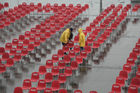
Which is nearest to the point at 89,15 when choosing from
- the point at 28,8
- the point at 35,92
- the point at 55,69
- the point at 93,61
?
the point at 28,8

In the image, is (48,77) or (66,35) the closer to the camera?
(48,77)

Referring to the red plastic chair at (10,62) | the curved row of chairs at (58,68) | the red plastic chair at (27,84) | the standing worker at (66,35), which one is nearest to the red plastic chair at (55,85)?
the curved row of chairs at (58,68)

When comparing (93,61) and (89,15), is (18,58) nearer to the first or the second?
(93,61)

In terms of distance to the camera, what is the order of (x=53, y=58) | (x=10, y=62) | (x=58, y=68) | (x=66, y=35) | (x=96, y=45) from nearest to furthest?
(x=58, y=68) < (x=10, y=62) < (x=53, y=58) < (x=66, y=35) < (x=96, y=45)

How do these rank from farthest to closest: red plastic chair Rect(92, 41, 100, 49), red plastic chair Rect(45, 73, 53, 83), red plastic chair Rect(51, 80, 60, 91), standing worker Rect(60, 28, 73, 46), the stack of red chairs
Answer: red plastic chair Rect(92, 41, 100, 49) < standing worker Rect(60, 28, 73, 46) < red plastic chair Rect(45, 73, 53, 83) < the stack of red chairs < red plastic chair Rect(51, 80, 60, 91)

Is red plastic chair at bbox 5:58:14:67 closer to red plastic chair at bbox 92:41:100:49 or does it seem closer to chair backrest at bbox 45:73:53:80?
chair backrest at bbox 45:73:53:80

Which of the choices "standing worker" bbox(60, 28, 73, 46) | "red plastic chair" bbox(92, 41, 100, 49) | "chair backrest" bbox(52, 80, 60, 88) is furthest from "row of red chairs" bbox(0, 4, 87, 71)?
"chair backrest" bbox(52, 80, 60, 88)

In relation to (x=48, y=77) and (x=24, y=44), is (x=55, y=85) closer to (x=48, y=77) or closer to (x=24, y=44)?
(x=48, y=77)

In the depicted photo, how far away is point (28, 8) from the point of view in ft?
92.8

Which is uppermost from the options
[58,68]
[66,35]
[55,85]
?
[66,35]

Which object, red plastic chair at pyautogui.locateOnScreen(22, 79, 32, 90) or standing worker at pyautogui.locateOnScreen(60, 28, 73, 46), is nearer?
red plastic chair at pyautogui.locateOnScreen(22, 79, 32, 90)

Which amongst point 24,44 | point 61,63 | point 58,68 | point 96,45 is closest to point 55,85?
point 58,68

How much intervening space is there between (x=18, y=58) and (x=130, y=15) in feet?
40.9

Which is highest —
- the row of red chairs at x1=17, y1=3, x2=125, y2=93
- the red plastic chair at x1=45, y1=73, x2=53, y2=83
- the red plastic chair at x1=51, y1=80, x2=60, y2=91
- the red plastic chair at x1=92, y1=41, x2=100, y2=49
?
the red plastic chair at x1=92, y1=41, x2=100, y2=49
